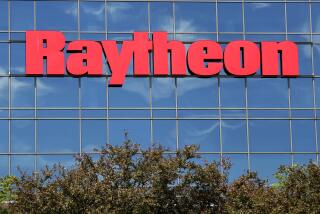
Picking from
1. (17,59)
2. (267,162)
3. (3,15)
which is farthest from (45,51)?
(267,162)

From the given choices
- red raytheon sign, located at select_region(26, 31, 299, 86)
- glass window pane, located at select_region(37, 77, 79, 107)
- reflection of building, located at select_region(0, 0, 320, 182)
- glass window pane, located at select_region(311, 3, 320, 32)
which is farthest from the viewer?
glass window pane, located at select_region(311, 3, 320, 32)

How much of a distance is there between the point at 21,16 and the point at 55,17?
2.00 metres

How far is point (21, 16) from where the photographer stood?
214ft

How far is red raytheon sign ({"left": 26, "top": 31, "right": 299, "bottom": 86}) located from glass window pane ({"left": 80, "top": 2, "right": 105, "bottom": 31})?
1.00 meters

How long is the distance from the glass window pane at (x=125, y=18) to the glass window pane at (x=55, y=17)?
2189mm

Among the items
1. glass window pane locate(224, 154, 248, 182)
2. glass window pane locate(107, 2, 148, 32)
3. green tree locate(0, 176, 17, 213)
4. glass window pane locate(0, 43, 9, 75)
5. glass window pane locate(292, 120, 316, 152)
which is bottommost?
green tree locate(0, 176, 17, 213)

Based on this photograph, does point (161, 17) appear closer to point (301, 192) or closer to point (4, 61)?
point (4, 61)

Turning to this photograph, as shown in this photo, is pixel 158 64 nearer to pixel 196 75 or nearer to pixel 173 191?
pixel 196 75

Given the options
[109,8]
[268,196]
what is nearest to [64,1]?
[109,8]

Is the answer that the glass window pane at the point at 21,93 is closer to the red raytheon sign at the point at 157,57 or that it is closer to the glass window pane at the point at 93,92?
the red raytheon sign at the point at 157,57

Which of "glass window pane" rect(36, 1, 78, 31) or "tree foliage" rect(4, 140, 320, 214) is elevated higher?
"glass window pane" rect(36, 1, 78, 31)

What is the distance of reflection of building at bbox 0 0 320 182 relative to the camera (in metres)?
64.1

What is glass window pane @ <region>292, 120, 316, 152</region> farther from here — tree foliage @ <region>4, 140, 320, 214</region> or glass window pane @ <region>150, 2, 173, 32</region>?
tree foliage @ <region>4, 140, 320, 214</region>

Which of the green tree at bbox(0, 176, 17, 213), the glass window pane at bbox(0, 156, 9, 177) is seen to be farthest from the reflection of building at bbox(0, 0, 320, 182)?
the green tree at bbox(0, 176, 17, 213)
